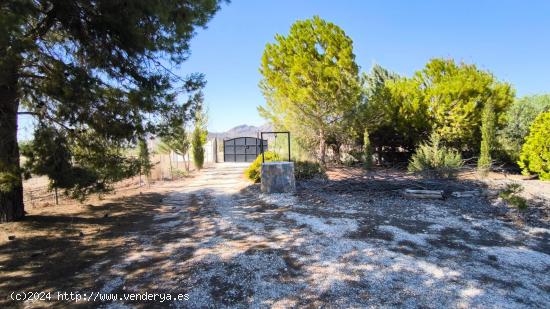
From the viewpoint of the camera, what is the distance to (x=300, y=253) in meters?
3.79

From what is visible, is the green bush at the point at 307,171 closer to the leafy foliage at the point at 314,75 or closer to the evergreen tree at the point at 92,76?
the leafy foliage at the point at 314,75

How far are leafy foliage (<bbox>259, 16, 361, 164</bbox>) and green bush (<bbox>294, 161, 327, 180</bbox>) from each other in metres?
2.30

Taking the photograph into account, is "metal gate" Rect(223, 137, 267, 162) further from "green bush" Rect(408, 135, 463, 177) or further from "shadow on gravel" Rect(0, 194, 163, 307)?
"shadow on gravel" Rect(0, 194, 163, 307)

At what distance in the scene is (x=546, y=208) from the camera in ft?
18.4

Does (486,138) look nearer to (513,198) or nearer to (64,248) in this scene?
(513,198)

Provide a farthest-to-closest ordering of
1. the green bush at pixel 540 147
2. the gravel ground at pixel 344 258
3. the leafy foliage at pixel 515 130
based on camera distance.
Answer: the leafy foliage at pixel 515 130 < the green bush at pixel 540 147 < the gravel ground at pixel 344 258

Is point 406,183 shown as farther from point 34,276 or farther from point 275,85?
point 34,276

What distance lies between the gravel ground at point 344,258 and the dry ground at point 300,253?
0.6 inches

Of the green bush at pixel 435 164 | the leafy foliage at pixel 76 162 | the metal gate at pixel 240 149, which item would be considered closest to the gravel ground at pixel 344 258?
the leafy foliage at pixel 76 162

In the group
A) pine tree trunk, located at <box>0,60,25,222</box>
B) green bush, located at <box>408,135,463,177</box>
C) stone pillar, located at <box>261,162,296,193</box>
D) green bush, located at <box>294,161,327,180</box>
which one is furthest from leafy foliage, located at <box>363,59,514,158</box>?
pine tree trunk, located at <box>0,60,25,222</box>

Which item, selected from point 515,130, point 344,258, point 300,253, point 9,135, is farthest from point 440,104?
point 9,135

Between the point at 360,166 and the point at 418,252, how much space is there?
9003mm

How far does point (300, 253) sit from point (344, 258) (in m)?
0.54

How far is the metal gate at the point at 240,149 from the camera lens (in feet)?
77.9
